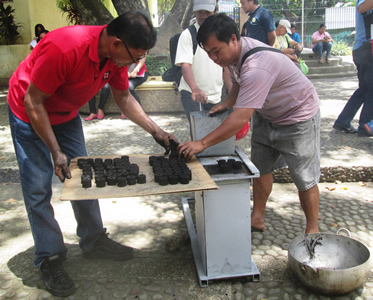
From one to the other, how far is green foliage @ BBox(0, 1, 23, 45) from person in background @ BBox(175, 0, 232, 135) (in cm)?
931

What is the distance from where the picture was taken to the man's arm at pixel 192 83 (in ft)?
14.4

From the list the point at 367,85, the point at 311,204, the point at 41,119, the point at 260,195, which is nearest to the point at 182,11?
the point at 367,85

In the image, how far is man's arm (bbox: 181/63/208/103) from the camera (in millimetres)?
4402

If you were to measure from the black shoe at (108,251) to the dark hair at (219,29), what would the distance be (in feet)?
5.81

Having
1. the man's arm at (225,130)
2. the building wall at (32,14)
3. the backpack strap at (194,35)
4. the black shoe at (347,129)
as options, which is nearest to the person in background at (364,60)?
the black shoe at (347,129)

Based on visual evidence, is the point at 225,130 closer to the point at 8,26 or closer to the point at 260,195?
the point at 260,195

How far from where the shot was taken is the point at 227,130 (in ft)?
9.30

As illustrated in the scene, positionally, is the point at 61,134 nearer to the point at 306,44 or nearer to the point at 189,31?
the point at 189,31

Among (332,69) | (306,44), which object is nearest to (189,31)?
(332,69)

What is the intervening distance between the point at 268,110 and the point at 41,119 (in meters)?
1.64

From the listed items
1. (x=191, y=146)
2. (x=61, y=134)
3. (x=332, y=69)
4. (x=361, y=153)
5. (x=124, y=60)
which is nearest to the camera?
(x=124, y=60)

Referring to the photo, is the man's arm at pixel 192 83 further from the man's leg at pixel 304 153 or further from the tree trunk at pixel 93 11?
the tree trunk at pixel 93 11

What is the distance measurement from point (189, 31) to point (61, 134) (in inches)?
87.0

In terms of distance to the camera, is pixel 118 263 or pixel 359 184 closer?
pixel 118 263
